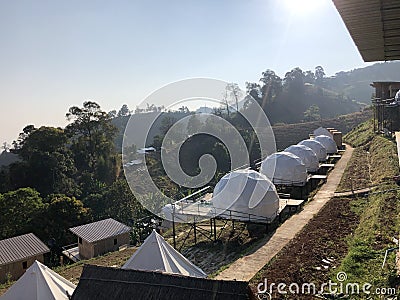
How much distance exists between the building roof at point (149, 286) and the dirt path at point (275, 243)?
12.2ft

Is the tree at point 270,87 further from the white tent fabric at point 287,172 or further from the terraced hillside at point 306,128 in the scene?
the white tent fabric at point 287,172

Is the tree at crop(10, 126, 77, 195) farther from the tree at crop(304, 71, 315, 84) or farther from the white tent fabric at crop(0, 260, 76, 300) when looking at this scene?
the tree at crop(304, 71, 315, 84)

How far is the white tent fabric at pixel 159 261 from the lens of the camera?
7.20 m

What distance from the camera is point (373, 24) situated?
12.8 ft

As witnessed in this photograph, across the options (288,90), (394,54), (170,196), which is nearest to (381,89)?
(170,196)

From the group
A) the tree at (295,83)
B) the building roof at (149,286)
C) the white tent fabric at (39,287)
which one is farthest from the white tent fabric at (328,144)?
the tree at (295,83)

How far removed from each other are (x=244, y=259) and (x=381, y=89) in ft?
70.1

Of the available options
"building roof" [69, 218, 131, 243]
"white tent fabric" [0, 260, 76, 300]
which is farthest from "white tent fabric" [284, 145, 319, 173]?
"white tent fabric" [0, 260, 76, 300]

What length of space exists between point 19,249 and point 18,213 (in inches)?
217

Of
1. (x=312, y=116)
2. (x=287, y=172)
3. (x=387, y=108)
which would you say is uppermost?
(x=387, y=108)

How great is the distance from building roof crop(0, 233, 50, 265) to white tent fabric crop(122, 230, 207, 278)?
10.2m

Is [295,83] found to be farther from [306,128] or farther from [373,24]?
[373,24]

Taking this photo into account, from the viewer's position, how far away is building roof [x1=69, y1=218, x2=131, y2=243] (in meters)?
17.4

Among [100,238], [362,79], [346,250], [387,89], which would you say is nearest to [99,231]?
[100,238]
